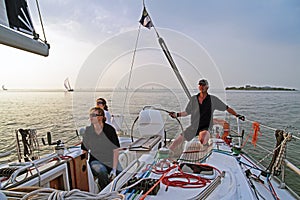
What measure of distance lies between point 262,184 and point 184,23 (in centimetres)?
360

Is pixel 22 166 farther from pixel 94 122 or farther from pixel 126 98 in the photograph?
pixel 126 98

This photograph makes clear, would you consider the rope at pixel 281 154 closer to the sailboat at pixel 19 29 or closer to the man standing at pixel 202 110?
the man standing at pixel 202 110

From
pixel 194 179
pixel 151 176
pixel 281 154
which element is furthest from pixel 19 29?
pixel 281 154

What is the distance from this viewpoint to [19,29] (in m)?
1.35

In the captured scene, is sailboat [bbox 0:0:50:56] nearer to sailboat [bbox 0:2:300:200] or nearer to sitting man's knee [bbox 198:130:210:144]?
sailboat [bbox 0:2:300:200]

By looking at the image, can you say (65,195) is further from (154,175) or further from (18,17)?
(18,17)

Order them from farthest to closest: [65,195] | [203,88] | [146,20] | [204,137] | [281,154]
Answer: [146,20] → [203,88] → [204,137] → [281,154] → [65,195]

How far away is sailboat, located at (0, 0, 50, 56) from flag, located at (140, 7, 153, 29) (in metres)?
3.03

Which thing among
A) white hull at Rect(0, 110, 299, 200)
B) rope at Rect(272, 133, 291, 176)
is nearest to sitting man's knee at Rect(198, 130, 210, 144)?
white hull at Rect(0, 110, 299, 200)

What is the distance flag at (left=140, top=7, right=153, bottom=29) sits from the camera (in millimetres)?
4449

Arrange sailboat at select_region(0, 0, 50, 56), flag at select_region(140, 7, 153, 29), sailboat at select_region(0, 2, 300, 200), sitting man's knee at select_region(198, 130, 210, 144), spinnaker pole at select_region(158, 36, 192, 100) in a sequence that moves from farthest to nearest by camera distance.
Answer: flag at select_region(140, 7, 153, 29)
spinnaker pole at select_region(158, 36, 192, 100)
sitting man's knee at select_region(198, 130, 210, 144)
sailboat at select_region(0, 2, 300, 200)
sailboat at select_region(0, 0, 50, 56)

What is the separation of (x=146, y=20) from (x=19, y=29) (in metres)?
3.39

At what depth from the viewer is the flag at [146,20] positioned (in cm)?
445

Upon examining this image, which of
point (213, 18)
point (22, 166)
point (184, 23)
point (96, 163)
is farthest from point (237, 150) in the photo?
point (213, 18)
